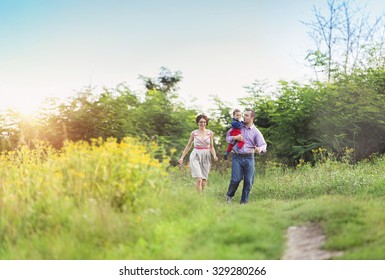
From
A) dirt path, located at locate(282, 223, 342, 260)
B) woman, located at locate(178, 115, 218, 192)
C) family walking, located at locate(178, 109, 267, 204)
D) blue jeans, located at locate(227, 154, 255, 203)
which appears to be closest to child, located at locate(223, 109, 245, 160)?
family walking, located at locate(178, 109, 267, 204)

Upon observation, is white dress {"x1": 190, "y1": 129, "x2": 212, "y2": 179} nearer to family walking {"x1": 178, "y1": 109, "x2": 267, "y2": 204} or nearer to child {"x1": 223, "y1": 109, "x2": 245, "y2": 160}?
family walking {"x1": 178, "y1": 109, "x2": 267, "y2": 204}

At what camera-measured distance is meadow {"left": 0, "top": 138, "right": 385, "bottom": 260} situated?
532 cm

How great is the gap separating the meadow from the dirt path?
10cm

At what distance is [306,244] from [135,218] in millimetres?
2081

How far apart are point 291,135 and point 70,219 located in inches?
468

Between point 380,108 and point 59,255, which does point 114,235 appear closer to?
point 59,255

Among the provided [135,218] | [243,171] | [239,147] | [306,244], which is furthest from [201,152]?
[306,244]

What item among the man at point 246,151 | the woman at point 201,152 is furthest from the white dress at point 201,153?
the man at point 246,151

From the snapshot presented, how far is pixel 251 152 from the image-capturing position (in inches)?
384

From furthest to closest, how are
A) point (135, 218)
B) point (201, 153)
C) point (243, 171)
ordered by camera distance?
point (201, 153)
point (243, 171)
point (135, 218)

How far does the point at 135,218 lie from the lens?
5867mm

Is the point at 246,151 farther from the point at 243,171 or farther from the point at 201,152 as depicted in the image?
the point at 201,152

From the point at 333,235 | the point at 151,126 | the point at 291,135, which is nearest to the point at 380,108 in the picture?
the point at 291,135

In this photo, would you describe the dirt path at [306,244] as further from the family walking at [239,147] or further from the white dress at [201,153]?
the white dress at [201,153]
